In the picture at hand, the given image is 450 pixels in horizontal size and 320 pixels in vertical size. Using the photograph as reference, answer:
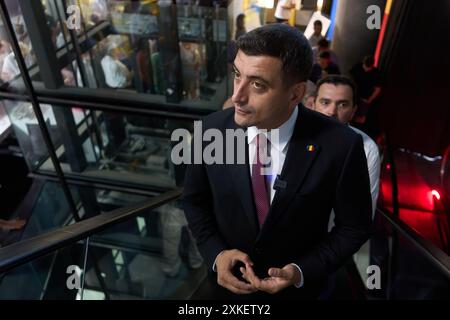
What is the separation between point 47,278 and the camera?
3.16 meters

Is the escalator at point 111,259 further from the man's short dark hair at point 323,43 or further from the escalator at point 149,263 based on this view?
the man's short dark hair at point 323,43

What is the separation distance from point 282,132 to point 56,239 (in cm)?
102

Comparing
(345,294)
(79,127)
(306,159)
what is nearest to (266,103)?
(306,159)

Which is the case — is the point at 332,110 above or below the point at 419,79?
above

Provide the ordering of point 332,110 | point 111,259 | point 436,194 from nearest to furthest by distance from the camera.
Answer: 1. point 332,110
2. point 111,259
3. point 436,194

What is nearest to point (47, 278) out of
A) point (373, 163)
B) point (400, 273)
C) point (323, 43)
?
point (373, 163)

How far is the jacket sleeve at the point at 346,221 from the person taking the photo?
4.77 ft

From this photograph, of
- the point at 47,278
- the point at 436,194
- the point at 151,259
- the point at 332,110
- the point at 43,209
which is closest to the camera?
the point at 332,110

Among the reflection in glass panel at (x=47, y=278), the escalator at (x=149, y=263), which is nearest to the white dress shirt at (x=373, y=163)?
the escalator at (x=149, y=263)

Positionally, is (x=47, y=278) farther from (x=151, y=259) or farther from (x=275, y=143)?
(x=275, y=143)

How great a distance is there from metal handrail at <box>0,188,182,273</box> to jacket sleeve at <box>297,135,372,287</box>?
0.96 m

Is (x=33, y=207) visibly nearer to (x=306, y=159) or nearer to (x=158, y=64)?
(x=158, y=64)

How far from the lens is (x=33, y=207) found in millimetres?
5457
